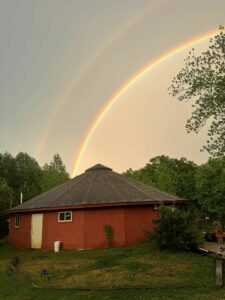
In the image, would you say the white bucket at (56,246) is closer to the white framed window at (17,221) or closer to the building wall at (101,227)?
the building wall at (101,227)

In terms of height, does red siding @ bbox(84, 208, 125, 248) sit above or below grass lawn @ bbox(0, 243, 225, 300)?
above

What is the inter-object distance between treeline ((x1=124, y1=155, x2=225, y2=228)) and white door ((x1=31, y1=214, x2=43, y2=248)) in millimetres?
14151

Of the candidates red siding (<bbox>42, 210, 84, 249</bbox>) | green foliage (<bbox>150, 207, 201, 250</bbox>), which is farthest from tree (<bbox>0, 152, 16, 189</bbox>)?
green foliage (<bbox>150, 207, 201, 250</bbox>)

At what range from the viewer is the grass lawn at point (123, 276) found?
11.6 meters

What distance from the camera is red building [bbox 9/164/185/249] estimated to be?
2486 centimetres

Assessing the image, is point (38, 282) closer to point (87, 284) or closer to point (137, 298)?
point (87, 284)

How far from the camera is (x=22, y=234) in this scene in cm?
2922

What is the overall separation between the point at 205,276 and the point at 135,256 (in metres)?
6.52

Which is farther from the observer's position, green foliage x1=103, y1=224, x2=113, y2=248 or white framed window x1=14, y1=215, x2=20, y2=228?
white framed window x1=14, y1=215, x2=20, y2=228

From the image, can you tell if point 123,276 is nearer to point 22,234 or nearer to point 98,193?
point 98,193

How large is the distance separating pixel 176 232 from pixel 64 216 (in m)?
9.62

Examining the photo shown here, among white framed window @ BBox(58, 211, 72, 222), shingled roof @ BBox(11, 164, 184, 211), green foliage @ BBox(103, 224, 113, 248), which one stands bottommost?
green foliage @ BBox(103, 224, 113, 248)

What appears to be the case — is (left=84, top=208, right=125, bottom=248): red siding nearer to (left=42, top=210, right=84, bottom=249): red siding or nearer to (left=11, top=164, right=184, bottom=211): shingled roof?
(left=42, top=210, right=84, bottom=249): red siding

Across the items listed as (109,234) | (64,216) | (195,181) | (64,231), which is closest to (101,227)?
(109,234)
